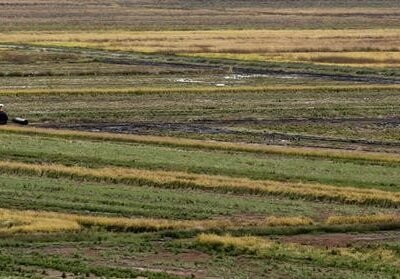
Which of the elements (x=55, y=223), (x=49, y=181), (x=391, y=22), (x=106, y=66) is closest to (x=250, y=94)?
(x=106, y=66)

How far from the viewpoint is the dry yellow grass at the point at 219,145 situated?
48312mm

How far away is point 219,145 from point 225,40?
197 feet

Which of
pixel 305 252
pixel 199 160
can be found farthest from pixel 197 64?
pixel 305 252

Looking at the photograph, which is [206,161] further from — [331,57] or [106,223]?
[331,57]

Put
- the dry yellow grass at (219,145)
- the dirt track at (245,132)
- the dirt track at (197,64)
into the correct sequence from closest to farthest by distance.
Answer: the dry yellow grass at (219,145) → the dirt track at (245,132) → the dirt track at (197,64)

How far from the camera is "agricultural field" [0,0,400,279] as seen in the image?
32156 mm

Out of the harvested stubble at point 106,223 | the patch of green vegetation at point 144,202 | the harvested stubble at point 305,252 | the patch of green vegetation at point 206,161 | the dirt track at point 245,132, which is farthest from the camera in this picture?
the dirt track at point 245,132

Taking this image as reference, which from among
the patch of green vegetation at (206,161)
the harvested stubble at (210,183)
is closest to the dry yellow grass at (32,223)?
the harvested stubble at (210,183)

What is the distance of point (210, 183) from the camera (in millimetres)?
41094

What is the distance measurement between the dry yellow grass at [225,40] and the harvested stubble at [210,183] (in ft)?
174

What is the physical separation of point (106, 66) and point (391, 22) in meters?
68.2

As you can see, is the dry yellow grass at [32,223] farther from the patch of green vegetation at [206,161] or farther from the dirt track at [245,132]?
the dirt track at [245,132]

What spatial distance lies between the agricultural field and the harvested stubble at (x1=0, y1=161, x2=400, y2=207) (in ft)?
0.22

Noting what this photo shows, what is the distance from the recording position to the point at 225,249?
32.6 meters
